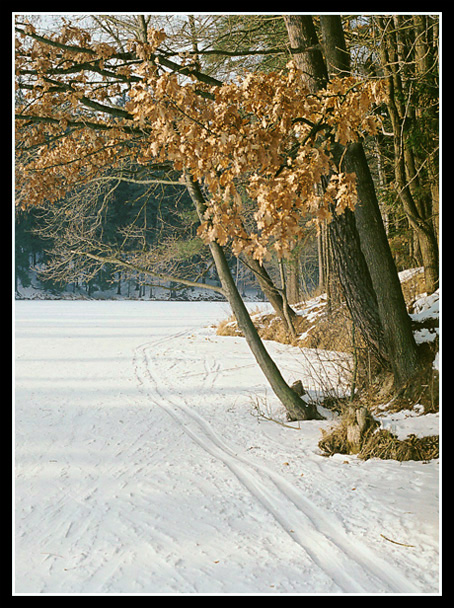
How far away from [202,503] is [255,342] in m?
2.52

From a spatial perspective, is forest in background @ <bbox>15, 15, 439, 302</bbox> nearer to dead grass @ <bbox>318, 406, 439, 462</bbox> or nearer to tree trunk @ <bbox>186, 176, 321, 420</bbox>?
tree trunk @ <bbox>186, 176, 321, 420</bbox>

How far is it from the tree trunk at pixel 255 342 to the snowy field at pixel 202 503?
0.70ft

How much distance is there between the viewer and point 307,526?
13.4 feet

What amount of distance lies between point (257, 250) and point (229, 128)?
0.95 m

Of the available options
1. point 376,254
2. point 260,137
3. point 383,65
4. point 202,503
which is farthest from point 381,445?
point 383,65

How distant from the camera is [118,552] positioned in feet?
12.3

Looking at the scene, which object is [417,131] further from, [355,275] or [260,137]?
[260,137]

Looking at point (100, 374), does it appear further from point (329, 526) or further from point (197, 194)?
point (329, 526)

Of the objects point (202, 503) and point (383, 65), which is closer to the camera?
point (202, 503)

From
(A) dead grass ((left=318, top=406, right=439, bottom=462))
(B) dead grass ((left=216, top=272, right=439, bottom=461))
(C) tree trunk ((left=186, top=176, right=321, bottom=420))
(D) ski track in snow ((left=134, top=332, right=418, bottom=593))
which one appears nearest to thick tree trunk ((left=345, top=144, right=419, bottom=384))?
(B) dead grass ((left=216, top=272, right=439, bottom=461))

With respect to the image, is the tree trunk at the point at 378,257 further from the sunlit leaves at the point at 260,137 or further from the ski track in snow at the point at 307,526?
the ski track in snow at the point at 307,526

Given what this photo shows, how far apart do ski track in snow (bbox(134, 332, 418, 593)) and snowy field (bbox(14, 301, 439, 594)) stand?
0.01 m
